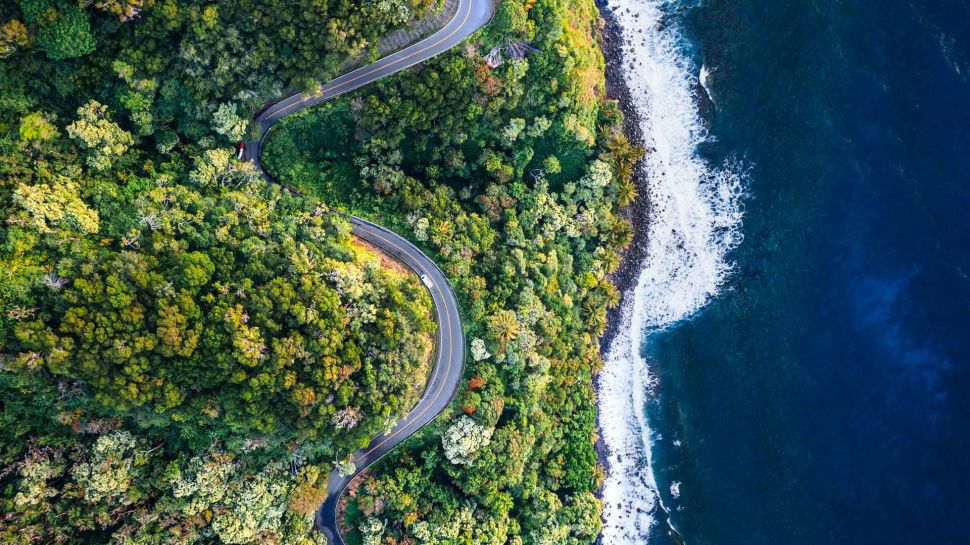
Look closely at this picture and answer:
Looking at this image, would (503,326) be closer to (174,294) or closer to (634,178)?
(634,178)

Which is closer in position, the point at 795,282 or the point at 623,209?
the point at 795,282

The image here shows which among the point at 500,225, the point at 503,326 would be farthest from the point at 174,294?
the point at 500,225


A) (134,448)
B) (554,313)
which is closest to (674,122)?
(554,313)

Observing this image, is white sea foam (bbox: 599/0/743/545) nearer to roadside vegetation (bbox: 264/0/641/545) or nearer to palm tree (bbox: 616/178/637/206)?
palm tree (bbox: 616/178/637/206)

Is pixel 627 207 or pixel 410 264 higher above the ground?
pixel 410 264

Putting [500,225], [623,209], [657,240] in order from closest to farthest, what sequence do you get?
[500,225], [623,209], [657,240]
